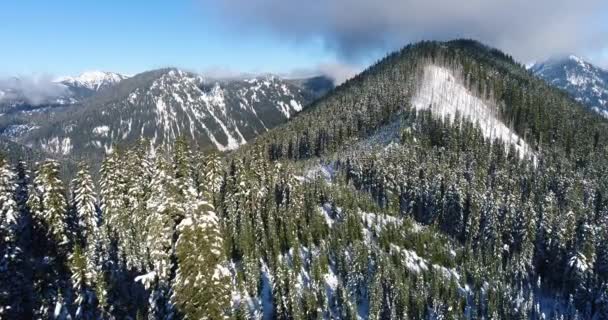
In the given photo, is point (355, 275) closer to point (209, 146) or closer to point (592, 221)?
point (209, 146)

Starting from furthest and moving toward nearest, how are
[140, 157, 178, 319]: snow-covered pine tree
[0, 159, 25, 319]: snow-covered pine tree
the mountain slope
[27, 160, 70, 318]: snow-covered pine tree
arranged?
the mountain slope → [27, 160, 70, 318]: snow-covered pine tree → [0, 159, 25, 319]: snow-covered pine tree → [140, 157, 178, 319]: snow-covered pine tree

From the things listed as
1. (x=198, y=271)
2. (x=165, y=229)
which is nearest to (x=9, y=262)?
(x=165, y=229)

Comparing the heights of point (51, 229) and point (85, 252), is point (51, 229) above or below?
above

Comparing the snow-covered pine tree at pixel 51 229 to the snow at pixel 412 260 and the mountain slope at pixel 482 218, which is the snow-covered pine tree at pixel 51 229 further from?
the snow at pixel 412 260

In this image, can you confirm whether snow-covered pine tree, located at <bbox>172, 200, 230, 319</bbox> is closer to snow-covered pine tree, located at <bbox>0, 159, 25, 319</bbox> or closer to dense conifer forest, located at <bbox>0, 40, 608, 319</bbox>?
dense conifer forest, located at <bbox>0, 40, 608, 319</bbox>

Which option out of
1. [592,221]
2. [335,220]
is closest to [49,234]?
[335,220]

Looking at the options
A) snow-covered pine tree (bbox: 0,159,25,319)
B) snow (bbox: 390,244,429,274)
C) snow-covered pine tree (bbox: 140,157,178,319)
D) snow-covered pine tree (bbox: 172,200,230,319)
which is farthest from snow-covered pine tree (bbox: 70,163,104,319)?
snow (bbox: 390,244,429,274)

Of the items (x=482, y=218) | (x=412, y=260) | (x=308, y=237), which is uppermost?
(x=482, y=218)

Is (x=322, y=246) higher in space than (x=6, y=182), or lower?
lower

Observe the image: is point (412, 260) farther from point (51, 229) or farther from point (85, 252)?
point (51, 229)

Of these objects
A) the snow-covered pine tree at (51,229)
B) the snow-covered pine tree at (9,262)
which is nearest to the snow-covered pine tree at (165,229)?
the snow-covered pine tree at (9,262)

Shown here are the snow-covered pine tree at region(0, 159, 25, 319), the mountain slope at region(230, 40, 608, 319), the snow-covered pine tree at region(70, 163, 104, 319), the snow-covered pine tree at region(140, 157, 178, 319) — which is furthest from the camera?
the mountain slope at region(230, 40, 608, 319)
